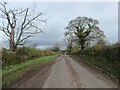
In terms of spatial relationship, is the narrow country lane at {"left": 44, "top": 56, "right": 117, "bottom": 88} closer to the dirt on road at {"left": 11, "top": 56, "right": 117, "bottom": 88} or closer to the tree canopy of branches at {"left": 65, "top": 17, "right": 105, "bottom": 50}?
the dirt on road at {"left": 11, "top": 56, "right": 117, "bottom": 88}

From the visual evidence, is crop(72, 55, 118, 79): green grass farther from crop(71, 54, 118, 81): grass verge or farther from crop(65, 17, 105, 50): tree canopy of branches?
crop(65, 17, 105, 50): tree canopy of branches

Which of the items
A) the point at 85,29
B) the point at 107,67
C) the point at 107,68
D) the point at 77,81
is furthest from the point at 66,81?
the point at 85,29

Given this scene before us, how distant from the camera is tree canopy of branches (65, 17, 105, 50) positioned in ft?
239

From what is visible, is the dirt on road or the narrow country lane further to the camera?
the narrow country lane

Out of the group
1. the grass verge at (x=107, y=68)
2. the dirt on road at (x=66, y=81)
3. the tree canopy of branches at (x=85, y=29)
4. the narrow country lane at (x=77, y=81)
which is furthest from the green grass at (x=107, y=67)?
the tree canopy of branches at (x=85, y=29)

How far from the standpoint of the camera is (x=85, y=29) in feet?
243

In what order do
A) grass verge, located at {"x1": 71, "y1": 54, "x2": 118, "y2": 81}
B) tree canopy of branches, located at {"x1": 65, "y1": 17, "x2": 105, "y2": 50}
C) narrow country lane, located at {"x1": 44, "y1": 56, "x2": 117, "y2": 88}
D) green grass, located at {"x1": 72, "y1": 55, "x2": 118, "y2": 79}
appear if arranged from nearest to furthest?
1. narrow country lane, located at {"x1": 44, "y1": 56, "x2": 117, "y2": 88}
2. grass verge, located at {"x1": 71, "y1": 54, "x2": 118, "y2": 81}
3. green grass, located at {"x1": 72, "y1": 55, "x2": 118, "y2": 79}
4. tree canopy of branches, located at {"x1": 65, "y1": 17, "x2": 105, "y2": 50}

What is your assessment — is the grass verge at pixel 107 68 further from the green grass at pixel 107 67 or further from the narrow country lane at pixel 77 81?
the narrow country lane at pixel 77 81

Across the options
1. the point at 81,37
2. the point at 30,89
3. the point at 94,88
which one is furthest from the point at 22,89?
the point at 81,37

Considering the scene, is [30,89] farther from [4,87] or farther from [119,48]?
[119,48]

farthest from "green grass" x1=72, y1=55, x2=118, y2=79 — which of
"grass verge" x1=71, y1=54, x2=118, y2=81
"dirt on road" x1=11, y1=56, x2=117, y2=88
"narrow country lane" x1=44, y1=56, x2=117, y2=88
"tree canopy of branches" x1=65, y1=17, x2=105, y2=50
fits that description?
"tree canopy of branches" x1=65, y1=17, x2=105, y2=50

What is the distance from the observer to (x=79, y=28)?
245 feet

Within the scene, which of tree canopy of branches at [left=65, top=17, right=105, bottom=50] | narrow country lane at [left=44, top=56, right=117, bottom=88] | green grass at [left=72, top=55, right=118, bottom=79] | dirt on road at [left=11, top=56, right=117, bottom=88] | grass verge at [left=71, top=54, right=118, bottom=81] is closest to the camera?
dirt on road at [left=11, top=56, right=117, bottom=88]

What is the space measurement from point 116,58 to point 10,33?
2295cm
